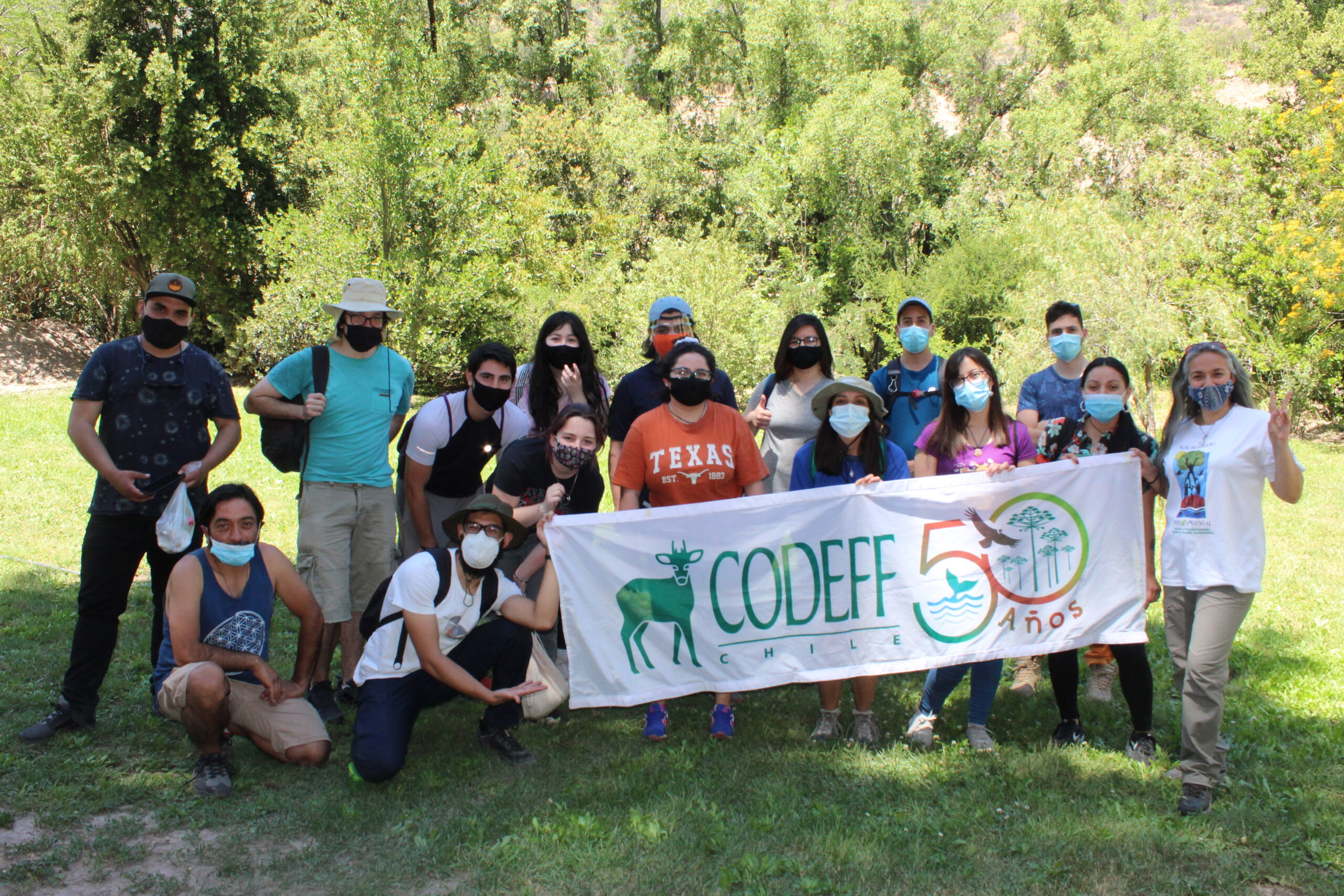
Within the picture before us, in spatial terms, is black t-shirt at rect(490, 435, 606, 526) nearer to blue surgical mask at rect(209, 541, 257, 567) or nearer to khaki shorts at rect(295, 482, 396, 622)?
khaki shorts at rect(295, 482, 396, 622)

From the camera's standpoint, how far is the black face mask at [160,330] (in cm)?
519

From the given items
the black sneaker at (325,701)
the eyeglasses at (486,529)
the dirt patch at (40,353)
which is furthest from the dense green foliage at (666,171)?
the black sneaker at (325,701)

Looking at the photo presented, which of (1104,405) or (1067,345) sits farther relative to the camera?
(1067,345)

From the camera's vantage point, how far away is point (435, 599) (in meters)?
4.75

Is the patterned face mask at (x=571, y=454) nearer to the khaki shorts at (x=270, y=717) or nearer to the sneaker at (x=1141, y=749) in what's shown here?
the khaki shorts at (x=270, y=717)

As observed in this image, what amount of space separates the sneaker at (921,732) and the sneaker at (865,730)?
6.9 inches

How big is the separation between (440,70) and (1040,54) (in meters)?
26.6

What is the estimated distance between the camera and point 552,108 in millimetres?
42094

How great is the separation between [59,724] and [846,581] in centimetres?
426

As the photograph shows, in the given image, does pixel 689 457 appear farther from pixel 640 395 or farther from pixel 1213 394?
pixel 1213 394

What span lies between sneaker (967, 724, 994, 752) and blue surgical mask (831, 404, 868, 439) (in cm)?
170

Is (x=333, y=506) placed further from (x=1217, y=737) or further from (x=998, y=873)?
(x=1217, y=737)

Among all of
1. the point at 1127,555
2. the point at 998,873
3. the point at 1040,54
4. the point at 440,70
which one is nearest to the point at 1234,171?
the point at 1040,54

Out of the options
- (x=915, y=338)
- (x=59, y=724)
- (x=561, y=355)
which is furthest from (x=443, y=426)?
(x=915, y=338)
